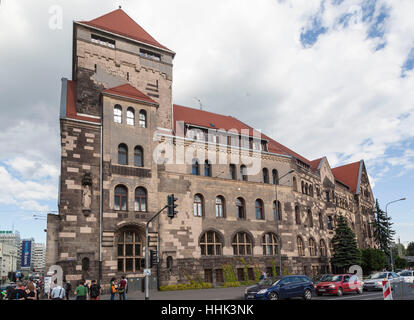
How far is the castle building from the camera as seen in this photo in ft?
94.7

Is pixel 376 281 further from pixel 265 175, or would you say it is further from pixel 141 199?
pixel 141 199

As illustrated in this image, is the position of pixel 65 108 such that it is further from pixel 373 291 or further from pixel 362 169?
pixel 362 169

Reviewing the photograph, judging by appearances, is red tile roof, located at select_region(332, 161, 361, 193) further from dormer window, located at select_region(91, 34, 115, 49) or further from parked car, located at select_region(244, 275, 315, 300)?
dormer window, located at select_region(91, 34, 115, 49)

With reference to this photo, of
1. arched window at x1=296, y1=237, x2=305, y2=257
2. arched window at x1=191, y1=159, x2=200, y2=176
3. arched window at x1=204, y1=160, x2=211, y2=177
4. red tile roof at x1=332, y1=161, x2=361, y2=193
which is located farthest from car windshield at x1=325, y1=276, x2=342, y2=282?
red tile roof at x1=332, y1=161, x2=361, y2=193

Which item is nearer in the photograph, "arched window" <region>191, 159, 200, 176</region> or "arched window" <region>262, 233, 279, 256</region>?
"arched window" <region>191, 159, 200, 176</region>

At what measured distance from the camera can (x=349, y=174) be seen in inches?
2645

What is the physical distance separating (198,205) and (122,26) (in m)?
19.5

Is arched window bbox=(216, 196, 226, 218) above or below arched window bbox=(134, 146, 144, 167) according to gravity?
below

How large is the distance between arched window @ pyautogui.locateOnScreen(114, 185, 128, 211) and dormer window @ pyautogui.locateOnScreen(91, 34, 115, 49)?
13832 millimetres

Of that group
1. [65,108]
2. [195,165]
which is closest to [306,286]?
[195,165]

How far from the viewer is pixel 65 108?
30.6m

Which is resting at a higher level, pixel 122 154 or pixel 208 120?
pixel 208 120

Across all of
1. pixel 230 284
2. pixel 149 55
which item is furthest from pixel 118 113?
pixel 230 284
